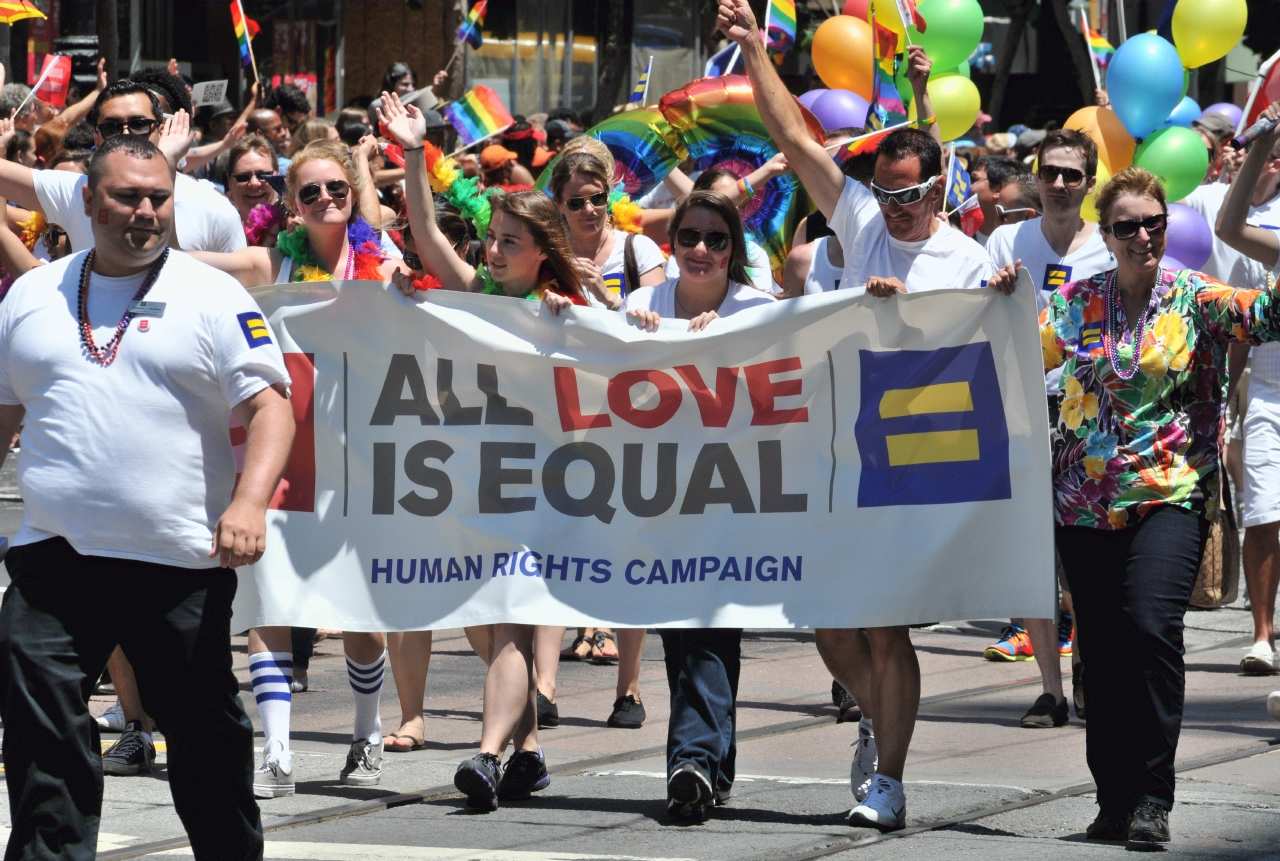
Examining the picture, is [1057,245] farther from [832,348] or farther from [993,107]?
[993,107]

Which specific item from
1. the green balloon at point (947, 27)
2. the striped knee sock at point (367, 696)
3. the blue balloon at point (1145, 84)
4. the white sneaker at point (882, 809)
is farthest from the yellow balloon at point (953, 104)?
the white sneaker at point (882, 809)

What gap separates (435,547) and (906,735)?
1668 mm

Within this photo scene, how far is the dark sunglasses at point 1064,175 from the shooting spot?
313 inches

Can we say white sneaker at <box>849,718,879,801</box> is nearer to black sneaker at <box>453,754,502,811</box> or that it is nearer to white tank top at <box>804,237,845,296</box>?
black sneaker at <box>453,754,502,811</box>

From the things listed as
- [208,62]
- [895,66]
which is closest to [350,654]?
[895,66]

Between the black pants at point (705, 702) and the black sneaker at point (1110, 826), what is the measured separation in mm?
1123

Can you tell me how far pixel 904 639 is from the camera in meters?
5.68

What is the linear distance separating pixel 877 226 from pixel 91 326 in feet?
8.74

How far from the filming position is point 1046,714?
714 cm

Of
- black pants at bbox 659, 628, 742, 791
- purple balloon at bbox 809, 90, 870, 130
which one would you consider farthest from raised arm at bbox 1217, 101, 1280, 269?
purple balloon at bbox 809, 90, 870, 130

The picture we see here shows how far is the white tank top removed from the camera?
7.24 meters

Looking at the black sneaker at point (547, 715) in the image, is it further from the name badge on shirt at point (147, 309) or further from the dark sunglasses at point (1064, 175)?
the dark sunglasses at point (1064, 175)

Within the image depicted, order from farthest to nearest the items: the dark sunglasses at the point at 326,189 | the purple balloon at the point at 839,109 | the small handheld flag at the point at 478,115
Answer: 1. the purple balloon at the point at 839,109
2. the small handheld flag at the point at 478,115
3. the dark sunglasses at the point at 326,189

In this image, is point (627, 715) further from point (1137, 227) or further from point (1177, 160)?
point (1177, 160)
